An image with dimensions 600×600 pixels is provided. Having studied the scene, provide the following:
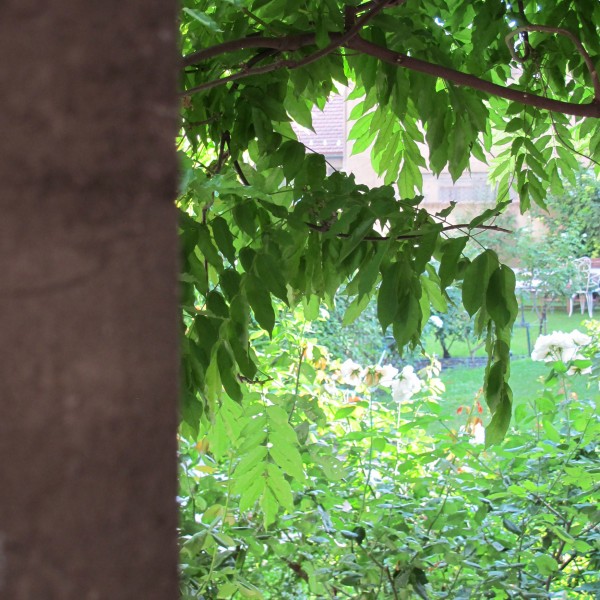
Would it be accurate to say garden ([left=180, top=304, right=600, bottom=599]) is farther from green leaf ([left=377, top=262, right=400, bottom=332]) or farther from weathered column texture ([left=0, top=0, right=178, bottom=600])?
weathered column texture ([left=0, top=0, right=178, bottom=600])

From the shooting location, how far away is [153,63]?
0.18 metres

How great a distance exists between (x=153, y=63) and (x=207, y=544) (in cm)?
155

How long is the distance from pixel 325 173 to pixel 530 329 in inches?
176

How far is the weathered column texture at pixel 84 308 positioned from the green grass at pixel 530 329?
522cm

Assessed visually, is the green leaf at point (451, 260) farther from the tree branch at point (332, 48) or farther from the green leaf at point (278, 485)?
the green leaf at point (278, 485)

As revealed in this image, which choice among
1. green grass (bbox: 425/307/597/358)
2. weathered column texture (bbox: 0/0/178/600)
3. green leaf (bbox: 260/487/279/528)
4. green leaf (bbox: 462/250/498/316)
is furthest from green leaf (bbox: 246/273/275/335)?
green grass (bbox: 425/307/597/358)

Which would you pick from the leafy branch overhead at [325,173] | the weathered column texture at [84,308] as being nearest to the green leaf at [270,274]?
the leafy branch overhead at [325,173]

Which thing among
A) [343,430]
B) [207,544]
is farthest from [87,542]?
[343,430]

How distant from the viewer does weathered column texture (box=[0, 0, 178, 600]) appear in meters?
0.16

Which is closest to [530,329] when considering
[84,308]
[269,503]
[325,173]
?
[269,503]

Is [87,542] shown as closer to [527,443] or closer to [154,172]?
[154,172]

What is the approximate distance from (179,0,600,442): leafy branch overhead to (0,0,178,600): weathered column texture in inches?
31.4

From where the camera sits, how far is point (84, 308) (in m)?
0.17

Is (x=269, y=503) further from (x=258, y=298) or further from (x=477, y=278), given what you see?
(x=477, y=278)
